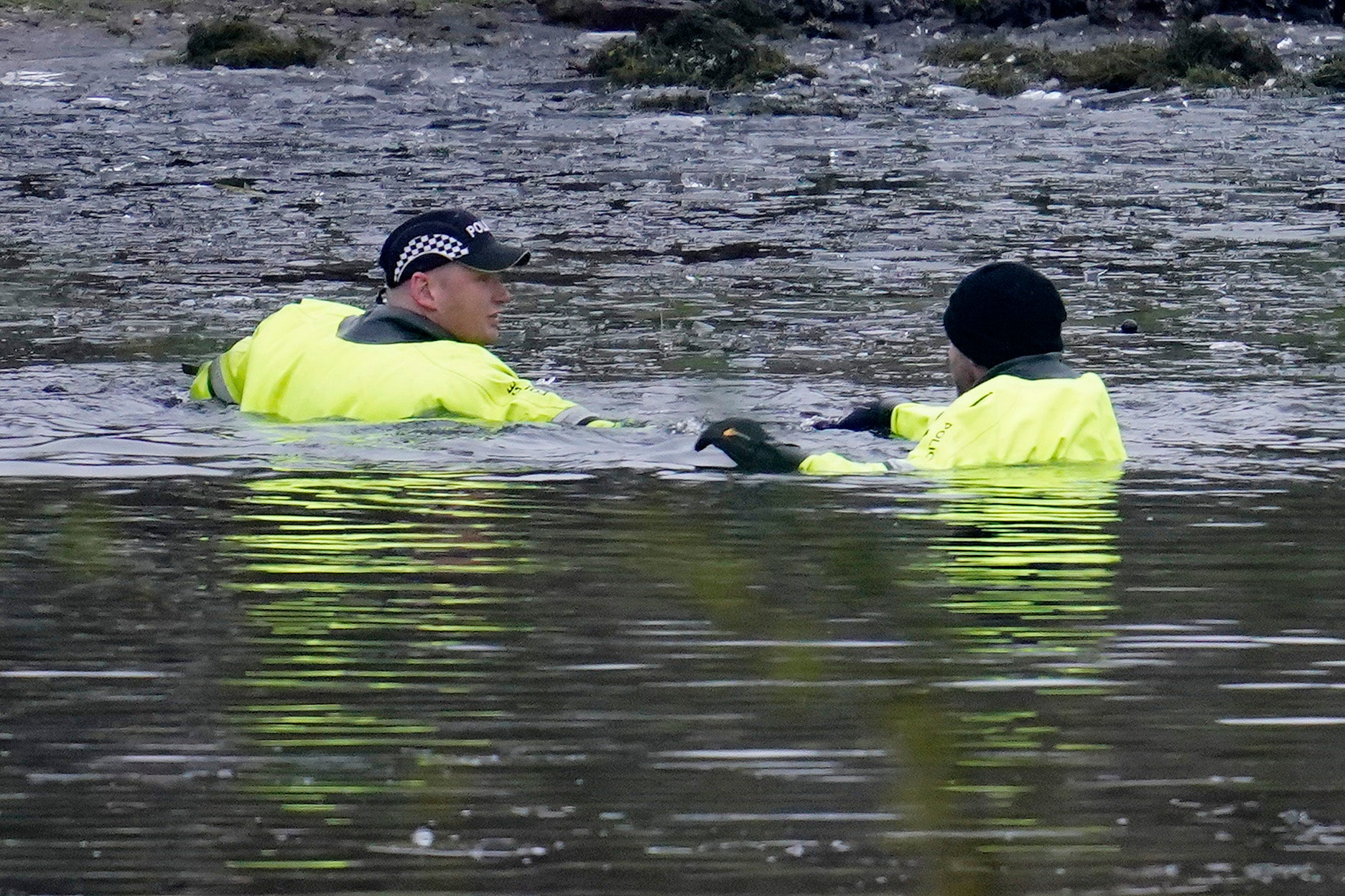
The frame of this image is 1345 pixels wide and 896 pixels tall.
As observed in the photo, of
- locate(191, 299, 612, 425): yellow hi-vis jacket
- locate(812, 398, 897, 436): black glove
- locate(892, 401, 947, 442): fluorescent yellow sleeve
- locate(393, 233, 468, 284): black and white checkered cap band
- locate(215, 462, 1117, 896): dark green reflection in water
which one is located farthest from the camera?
locate(393, 233, 468, 284): black and white checkered cap band

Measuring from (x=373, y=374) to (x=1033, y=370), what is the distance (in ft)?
7.56

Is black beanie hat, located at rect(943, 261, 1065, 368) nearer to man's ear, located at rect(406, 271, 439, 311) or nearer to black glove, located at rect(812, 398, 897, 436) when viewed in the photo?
black glove, located at rect(812, 398, 897, 436)

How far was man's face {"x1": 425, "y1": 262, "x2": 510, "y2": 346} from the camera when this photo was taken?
8.99 metres

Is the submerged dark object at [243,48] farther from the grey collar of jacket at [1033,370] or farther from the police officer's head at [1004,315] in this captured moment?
the grey collar of jacket at [1033,370]

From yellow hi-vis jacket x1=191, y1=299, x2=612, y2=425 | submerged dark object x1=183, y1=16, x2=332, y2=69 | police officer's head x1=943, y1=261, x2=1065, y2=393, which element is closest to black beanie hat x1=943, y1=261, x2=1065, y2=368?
police officer's head x1=943, y1=261, x2=1065, y2=393

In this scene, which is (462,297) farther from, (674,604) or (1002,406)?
(674,604)

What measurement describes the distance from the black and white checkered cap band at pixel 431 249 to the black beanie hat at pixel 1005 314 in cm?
194

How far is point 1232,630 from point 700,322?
22.6 feet

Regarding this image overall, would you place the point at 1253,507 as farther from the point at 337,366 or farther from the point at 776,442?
the point at 337,366

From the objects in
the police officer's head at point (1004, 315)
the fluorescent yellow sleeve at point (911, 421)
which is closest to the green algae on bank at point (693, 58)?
the fluorescent yellow sleeve at point (911, 421)

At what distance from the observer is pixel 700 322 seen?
468 inches

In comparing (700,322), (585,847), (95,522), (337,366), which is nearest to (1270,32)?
(700,322)

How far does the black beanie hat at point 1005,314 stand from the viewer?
7.77m

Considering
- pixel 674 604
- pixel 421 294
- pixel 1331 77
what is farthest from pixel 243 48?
pixel 674 604
